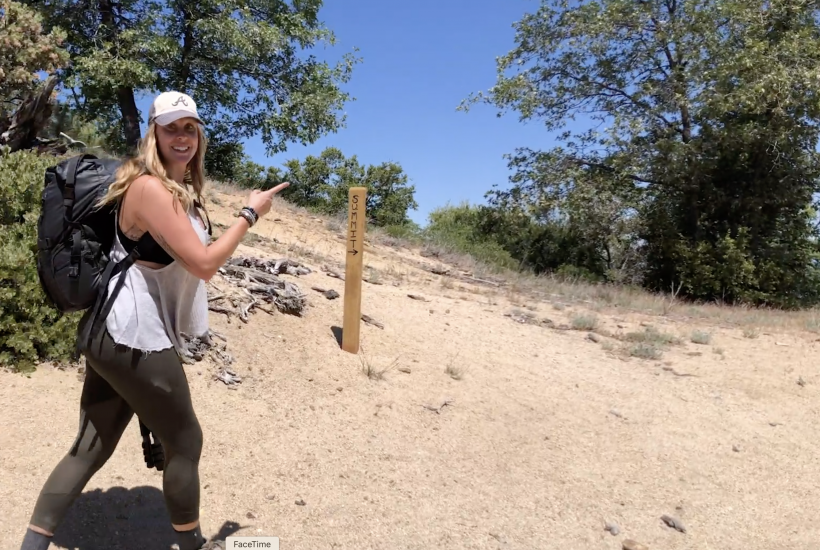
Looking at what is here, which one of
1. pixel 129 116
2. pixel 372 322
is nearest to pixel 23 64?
pixel 129 116

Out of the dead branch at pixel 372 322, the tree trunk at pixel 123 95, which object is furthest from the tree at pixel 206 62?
the dead branch at pixel 372 322

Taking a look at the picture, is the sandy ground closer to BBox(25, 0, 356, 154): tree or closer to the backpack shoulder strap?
the backpack shoulder strap

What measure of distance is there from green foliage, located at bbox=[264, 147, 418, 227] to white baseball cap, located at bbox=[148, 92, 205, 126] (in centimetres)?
1921

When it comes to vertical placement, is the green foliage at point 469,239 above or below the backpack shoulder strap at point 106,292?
above

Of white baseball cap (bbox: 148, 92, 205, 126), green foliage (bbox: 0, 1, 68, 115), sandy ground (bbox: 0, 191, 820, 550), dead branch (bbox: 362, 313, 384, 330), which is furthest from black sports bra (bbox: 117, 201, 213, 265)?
green foliage (bbox: 0, 1, 68, 115)

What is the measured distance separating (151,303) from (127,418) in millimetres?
569

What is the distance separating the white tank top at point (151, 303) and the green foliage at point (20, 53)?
8.46 m

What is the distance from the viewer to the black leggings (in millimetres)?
2096

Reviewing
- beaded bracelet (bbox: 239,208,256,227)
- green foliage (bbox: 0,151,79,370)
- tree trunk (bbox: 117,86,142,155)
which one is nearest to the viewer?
beaded bracelet (bbox: 239,208,256,227)

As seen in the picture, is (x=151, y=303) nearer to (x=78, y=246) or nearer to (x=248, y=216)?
(x=78, y=246)

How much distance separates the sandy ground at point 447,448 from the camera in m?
Answer: 3.38

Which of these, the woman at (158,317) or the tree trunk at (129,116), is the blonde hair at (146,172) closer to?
the woman at (158,317)

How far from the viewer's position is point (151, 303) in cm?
213

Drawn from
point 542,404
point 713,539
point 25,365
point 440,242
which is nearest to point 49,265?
point 25,365
